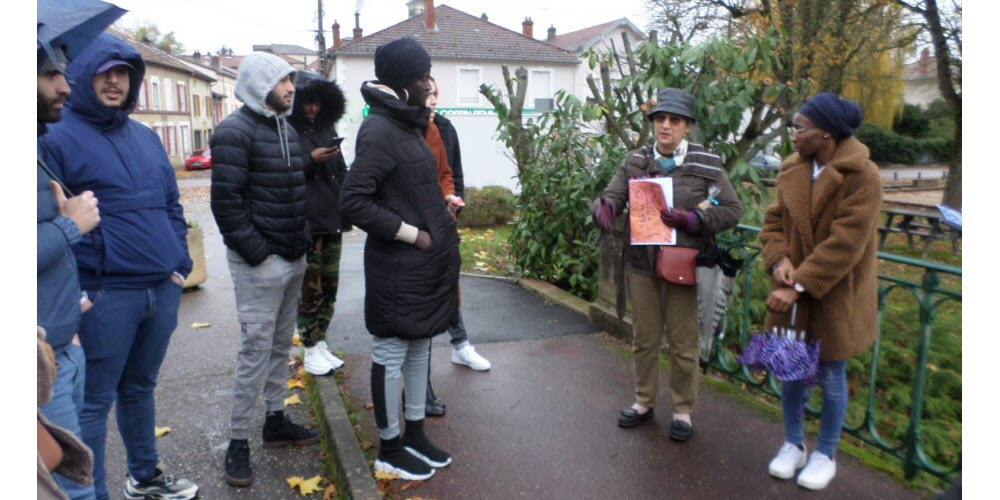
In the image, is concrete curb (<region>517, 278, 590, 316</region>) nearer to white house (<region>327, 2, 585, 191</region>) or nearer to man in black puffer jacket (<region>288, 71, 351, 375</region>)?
man in black puffer jacket (<region>288, 71, 351, 375</region>)

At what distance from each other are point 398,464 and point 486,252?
23.8ft

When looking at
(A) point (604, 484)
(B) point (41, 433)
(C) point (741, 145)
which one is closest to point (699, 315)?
(A) point (604, 484)

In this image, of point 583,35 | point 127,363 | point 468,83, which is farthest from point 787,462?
point 583,35

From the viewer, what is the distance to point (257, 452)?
4133 millimetres

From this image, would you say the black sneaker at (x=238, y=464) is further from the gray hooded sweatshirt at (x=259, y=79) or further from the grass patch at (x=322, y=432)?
the gray hooded sweatshirt at (x=259, y=79)

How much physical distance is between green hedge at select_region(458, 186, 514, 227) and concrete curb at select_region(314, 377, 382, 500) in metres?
9.46

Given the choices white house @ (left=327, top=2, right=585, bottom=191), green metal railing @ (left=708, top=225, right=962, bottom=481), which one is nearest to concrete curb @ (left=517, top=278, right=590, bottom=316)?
green metal railing @ (left=708, top=225, right=962, bottom=481)

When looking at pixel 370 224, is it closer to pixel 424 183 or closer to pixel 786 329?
pixel 424 183

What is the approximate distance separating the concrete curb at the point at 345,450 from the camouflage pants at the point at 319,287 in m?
0.44

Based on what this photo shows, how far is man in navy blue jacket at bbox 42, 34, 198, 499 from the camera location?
2.85 metres

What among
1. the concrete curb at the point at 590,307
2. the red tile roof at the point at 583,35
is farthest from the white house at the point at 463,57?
the concrete curb at the point at 590,307

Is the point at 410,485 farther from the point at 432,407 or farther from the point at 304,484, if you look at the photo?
the point at 432,407

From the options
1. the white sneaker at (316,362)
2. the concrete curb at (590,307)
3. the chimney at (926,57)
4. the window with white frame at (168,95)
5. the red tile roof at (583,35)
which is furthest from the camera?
the window with white frame at (168,95)

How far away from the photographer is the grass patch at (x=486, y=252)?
9380 mm
